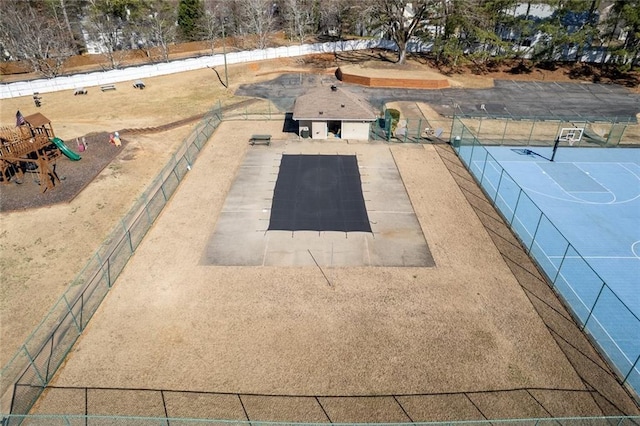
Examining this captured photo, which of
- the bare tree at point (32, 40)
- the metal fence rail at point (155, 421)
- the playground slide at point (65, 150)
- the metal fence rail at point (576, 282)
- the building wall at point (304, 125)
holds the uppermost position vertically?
the bare tree at point (32, 40)

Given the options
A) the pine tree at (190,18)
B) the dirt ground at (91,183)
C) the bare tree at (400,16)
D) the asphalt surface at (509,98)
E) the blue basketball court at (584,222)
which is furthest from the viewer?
the pine tree at (190,18)

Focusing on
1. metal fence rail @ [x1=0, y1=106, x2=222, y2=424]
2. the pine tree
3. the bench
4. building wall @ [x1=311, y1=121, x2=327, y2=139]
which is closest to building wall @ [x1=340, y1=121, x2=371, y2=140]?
building wall @ [x1=311, y1=121, x2=327, y2=139]

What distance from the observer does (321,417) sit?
15000 mm

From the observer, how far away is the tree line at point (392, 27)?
53125 millimetres

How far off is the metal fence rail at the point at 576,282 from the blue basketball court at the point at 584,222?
5 cm

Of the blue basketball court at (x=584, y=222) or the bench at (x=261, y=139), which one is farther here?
the bench at (x=261, y=139)

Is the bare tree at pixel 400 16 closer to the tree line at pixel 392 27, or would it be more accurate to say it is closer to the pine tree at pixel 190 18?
the tree line at pixel 392 27

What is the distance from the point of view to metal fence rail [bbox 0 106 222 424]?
16.0m

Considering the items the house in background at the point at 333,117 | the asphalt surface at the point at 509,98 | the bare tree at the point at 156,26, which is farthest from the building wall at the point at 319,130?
the bare tree at the point at 156,26

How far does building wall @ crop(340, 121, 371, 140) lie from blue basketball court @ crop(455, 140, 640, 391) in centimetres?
805

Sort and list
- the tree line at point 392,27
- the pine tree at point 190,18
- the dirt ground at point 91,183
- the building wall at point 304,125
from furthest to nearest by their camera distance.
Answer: the pine tree at point 190,18, the tree line at point 392,27, the building wall at point 304,125, the dirt ground at point 91,183

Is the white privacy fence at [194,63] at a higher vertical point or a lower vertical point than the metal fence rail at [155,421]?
higher

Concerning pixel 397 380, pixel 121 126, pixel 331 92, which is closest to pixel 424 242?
pixel 397 380

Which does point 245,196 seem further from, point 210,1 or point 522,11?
point 210,1
